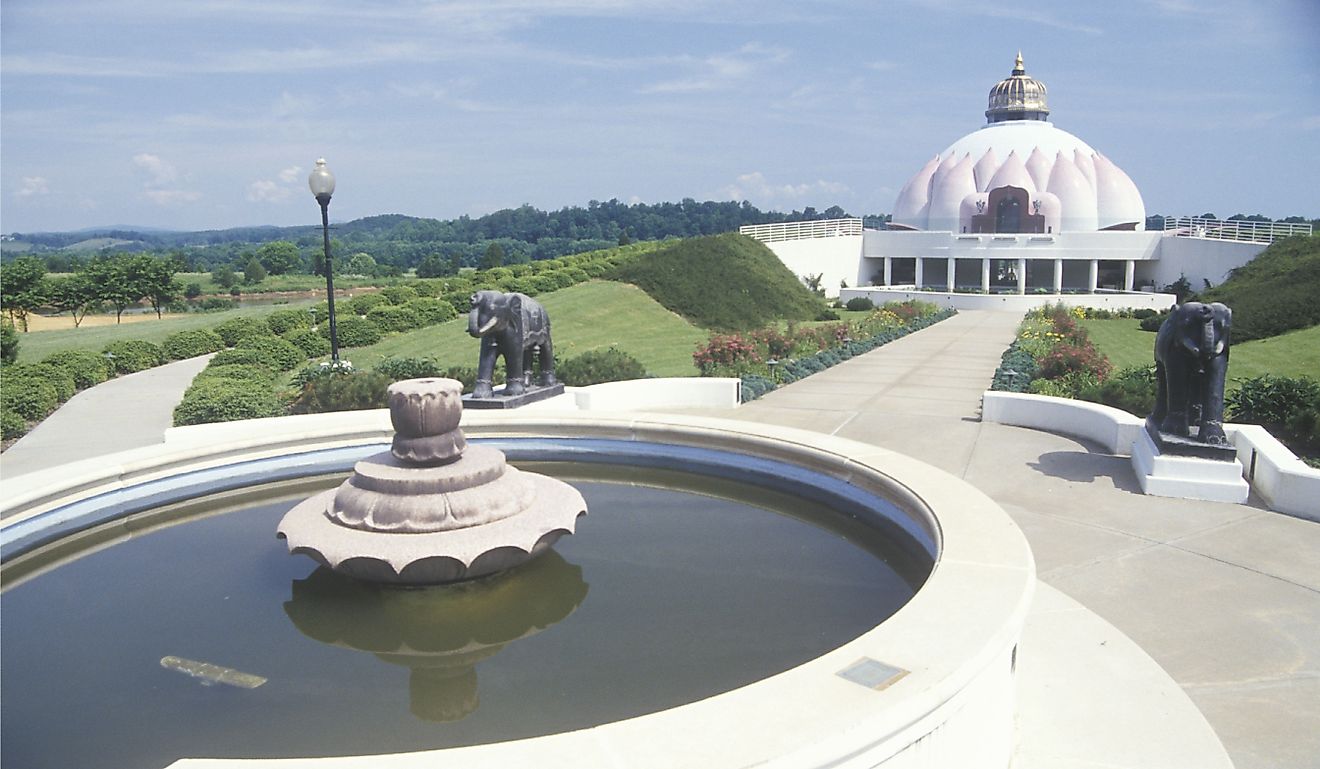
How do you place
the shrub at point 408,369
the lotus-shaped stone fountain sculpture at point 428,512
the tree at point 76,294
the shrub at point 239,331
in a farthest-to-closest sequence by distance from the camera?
the tree at point 76,294
the shrub at point 239,331
the shrub at point 408,369
the lotus-shaped stone fountain sculpture at point 428,512

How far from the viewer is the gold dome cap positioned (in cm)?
6525

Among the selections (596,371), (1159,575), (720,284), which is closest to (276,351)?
(596,371)

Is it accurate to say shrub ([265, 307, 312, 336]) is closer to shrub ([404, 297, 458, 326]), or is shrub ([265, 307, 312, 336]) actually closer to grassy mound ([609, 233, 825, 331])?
shrub ([404, 297, 458, 326])

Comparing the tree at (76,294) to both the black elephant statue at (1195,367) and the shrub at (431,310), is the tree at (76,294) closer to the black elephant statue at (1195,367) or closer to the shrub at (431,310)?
the shrub at (431,310)

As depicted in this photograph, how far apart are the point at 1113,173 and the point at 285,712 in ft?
206

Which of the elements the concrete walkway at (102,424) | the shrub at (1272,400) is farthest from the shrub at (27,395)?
the shrub at (1272,400)

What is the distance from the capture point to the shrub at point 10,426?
1336 centimetres

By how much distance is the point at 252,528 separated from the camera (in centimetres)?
755

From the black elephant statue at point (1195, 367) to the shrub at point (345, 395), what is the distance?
34.3 ft

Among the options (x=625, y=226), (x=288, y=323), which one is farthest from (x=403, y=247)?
(x=288, y=323)

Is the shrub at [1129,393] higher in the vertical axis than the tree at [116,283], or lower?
lower

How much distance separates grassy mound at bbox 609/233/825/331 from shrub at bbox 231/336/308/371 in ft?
50.0

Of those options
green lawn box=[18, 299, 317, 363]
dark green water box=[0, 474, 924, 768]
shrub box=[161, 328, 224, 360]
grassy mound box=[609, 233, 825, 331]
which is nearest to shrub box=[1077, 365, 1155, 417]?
dark green water box=[0, 474, 924, 768]

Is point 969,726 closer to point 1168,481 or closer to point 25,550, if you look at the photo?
point 1168,481
